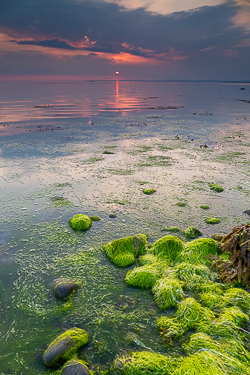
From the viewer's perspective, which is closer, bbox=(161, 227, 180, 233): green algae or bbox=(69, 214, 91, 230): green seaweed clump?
bbox=(161, 227, 180, 233): green algae

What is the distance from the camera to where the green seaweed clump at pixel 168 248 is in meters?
7.01

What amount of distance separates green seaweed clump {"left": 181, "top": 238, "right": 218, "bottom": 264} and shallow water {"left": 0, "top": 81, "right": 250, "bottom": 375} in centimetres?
109

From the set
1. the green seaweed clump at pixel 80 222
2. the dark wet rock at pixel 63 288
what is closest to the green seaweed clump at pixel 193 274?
the dark wet rock at pixel 63 288

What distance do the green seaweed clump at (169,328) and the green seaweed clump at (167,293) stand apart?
0.37 metres

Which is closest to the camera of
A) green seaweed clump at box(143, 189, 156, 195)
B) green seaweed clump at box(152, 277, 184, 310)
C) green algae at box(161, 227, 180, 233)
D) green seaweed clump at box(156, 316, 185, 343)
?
green seaweed clump at box(156, 316, 185, 343)

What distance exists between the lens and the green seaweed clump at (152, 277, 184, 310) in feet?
17.9

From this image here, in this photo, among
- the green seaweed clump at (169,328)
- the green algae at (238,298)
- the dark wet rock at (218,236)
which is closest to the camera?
the green seaweed clump at (169,328)

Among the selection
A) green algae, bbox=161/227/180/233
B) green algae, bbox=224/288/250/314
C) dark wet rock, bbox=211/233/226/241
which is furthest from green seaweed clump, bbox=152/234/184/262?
green algae, bbox=224/288/250/314

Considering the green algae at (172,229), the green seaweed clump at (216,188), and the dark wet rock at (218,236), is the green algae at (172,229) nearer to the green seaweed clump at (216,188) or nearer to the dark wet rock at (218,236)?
the dark wet rock at (218,236)

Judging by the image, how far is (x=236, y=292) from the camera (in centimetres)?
562

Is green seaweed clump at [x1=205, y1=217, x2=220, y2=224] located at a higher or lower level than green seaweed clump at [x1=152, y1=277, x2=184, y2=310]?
higher

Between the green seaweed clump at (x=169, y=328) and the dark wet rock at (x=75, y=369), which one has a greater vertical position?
the dark wet rock at (x=75, y=369)

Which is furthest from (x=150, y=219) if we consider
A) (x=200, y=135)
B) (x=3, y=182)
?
(x=200, y=135)

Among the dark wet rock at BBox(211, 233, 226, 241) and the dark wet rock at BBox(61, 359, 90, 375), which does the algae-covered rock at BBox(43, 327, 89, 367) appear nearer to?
the dark wet rock at BBox(61, 359, 90, 375)
